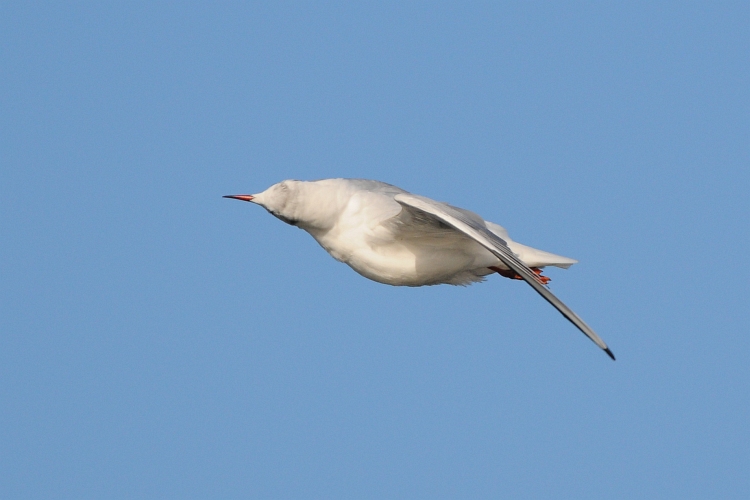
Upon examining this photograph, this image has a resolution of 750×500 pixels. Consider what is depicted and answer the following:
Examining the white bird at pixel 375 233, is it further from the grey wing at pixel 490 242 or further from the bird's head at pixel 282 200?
the grey wing at pixel 490 242

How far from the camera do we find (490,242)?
359 inches

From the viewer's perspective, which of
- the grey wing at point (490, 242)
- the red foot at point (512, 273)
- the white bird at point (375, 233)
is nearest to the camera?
the grey wing at point (490, 242)

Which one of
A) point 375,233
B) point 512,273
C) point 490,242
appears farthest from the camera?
point 512,273

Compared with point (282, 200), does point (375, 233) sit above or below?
below

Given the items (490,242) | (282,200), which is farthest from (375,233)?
(490,242)

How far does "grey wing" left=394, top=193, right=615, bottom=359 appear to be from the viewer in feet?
27.6

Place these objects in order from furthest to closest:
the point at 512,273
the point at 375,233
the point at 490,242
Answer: the point at 512,273 < the point at 375,233 < the point at 490,242

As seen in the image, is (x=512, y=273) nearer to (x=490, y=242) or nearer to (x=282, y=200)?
(x=490, y=242)

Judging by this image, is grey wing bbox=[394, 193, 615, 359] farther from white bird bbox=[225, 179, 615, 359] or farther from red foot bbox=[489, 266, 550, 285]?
red foot bbox=[489, 266, 550, 285]

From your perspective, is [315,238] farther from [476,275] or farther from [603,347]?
[603,347]

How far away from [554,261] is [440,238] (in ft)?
4.82

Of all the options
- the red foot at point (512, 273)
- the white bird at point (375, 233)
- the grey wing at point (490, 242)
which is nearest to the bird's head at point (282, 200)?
the white bird at point (375, 233)

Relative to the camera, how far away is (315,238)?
10656mm

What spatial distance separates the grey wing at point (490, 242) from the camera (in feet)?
27.6
